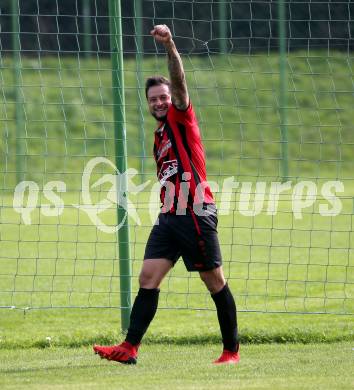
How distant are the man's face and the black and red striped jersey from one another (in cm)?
8

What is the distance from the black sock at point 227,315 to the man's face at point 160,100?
4.20 feet

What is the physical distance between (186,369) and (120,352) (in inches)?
18.2

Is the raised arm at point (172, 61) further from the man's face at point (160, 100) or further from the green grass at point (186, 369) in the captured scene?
the green grass at point (186, 369)

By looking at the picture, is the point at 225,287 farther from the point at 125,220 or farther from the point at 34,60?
the point at 34,60

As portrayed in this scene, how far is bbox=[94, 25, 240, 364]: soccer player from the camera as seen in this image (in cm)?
674

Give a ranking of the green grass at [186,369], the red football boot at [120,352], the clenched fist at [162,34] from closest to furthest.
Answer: the green grass at [186,369]
the clenched fist at [162,34]
the red football boot at [120,352]

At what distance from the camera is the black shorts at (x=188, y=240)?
6758 millimetres

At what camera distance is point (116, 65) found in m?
8.41

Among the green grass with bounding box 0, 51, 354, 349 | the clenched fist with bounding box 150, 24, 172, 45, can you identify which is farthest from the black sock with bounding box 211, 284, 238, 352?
the clenched fist with bounding box 150, 24, 172, 45

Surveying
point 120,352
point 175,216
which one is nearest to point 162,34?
point 175,216

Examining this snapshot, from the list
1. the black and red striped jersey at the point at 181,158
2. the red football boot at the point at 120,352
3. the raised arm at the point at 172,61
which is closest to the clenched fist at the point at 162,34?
the raised arm at the point at 172,61

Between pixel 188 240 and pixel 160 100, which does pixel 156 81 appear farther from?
pixel 188 240

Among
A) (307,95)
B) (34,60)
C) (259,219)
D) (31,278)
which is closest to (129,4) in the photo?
(34,60)

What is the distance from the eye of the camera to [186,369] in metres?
6.70
